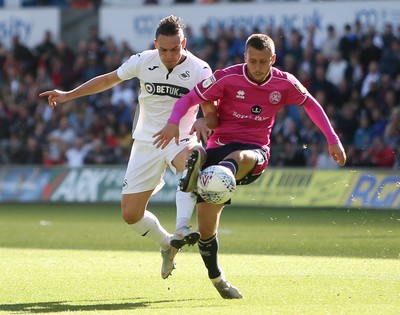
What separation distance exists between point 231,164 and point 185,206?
60 cm

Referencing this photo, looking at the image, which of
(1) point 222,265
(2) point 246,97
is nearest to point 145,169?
(2) point 246,97

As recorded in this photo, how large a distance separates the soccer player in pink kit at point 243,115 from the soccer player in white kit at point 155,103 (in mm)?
505

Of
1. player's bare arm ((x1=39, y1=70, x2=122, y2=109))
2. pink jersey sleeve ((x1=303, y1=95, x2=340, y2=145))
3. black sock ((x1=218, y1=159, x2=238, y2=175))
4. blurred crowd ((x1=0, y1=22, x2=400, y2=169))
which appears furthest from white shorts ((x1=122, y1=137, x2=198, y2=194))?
blurred crowd ((x1=0, y1=22, x2=400, y2=169))

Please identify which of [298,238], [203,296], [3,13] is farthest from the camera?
[3,13]

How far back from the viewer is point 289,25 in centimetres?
2277

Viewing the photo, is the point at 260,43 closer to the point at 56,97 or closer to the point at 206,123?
the point at 206,123

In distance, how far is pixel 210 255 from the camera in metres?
8.40

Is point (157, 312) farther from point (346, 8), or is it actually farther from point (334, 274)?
point (346, 8)

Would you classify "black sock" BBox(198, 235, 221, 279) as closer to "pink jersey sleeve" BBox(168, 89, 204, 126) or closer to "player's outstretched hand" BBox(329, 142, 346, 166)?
"pink jersey sleeve" BBox(168, 89, 204, 126)

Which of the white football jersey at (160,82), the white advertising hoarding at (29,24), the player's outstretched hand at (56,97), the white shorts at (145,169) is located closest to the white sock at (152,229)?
the white shorts at (145,169)

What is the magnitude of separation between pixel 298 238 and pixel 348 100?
22.0 ft

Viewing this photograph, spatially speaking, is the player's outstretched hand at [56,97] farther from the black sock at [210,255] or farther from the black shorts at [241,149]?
the black sock at [210,255]

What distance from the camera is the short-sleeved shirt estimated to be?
27.8 ft

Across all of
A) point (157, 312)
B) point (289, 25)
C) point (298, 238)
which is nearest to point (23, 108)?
point (289, 25)
